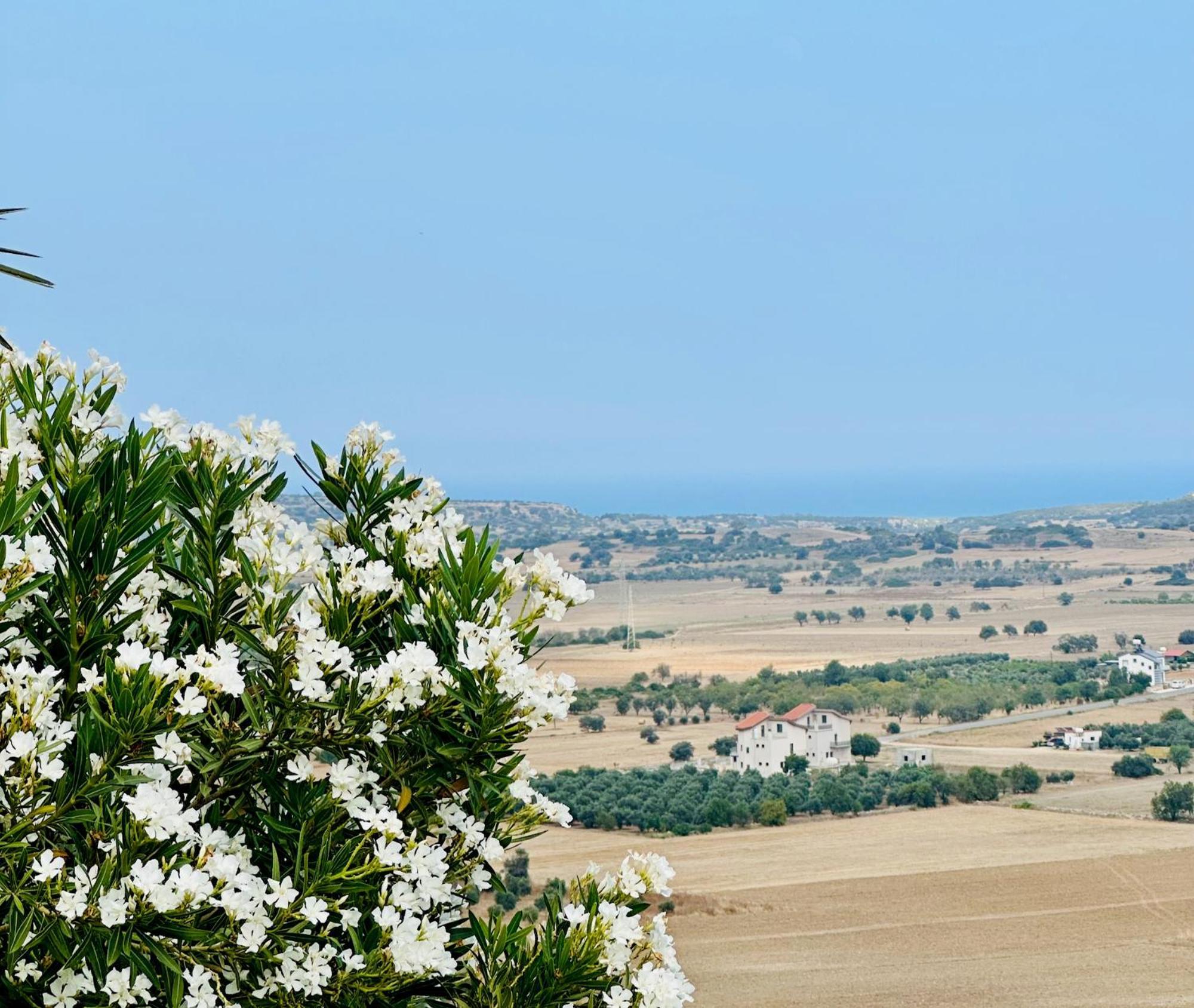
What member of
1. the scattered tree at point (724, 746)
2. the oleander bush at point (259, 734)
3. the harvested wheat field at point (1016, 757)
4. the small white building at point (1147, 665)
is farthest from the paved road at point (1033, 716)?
the oleander bush at point (259, 734)

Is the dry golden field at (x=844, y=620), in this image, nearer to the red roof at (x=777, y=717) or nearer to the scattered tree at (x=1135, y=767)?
the red roof at (x=777, y=717)

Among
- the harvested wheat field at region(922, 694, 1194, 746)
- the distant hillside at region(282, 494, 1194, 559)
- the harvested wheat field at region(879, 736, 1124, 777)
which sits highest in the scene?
the distant hillside at region(282, 494, 1194, 559)

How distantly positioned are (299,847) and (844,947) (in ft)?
52.6

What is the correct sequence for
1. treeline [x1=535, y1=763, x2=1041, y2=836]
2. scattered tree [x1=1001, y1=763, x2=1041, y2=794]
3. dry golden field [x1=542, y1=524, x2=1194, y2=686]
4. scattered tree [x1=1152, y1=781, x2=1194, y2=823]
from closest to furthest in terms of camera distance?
treeline [x1=535, y1=763, x2=1041, y2=836] → scattered tree [x1=1152, y1=781, x2=1194, y2=823] → scattered tree [x1=1001, y1=763, x2=1041, y2=794] → dry golden field [x1=542, y1=524, x2=1194, y2=686]

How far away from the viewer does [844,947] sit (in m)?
16.7

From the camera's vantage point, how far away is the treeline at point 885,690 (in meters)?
33.5

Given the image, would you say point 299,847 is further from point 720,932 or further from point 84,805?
point 720,932

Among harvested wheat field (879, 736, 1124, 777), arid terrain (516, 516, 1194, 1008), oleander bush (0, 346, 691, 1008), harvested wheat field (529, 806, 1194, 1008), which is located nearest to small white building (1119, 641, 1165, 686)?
arid terrain (516, 516, 1194, 1008)

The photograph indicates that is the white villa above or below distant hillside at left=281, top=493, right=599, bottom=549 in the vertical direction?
below

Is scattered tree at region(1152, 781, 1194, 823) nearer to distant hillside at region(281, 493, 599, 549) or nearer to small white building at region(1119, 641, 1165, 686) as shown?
small white building at region(1119, 641, 1165, 686)

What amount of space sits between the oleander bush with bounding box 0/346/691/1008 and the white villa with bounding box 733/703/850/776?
26169 mm

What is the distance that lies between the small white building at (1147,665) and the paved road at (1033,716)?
1486 mm

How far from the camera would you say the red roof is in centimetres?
2891

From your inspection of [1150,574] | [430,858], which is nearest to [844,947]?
[430,858]
